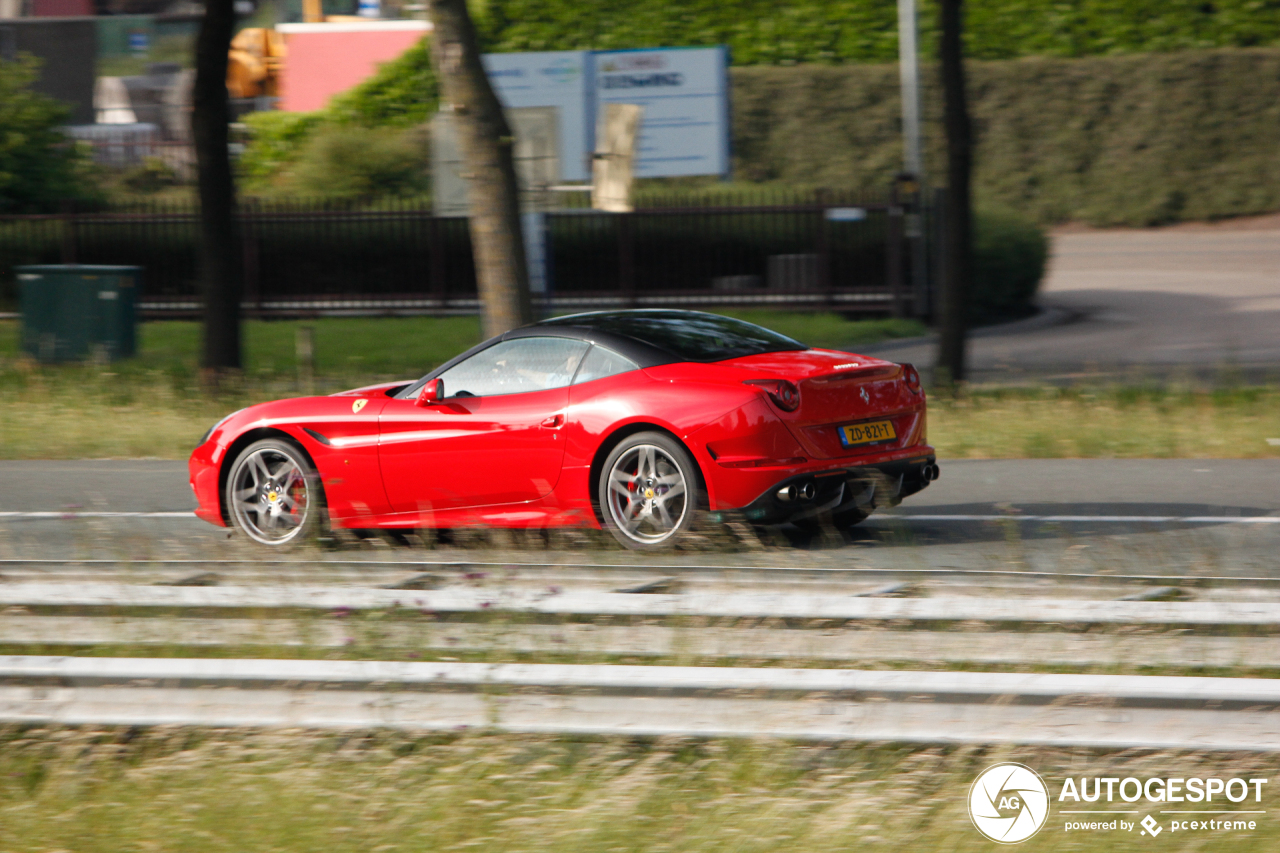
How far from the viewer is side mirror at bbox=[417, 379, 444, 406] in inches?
305

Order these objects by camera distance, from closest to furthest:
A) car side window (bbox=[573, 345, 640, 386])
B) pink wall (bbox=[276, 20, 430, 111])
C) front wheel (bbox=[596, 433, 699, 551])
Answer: front wheel (bbox=[596, 433, 699, 551])
car side window (bbox=[573, 345, 640, 386])
pink wall (bbox=[276, 20, 430, 111])

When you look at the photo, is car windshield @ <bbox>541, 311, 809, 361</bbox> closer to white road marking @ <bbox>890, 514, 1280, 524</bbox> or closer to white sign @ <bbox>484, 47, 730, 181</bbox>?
white road marking @ <bbox>890, 514, 1280, 524</bbox>

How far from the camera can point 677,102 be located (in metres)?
26.5

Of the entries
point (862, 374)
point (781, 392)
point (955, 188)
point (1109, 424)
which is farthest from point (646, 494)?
point (955, 188)

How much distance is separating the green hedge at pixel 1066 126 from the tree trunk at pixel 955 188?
63.8ft

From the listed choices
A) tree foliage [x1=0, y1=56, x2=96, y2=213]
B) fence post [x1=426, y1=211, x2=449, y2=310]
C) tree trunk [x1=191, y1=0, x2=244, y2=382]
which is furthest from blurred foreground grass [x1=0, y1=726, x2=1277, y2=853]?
tree foliage [x1=0, y1=56, x2=96, y2=213]

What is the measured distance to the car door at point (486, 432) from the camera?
7484 millimetres

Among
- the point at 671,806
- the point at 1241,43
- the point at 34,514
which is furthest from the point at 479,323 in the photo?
the point at 1241,43

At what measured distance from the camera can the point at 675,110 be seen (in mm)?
26500

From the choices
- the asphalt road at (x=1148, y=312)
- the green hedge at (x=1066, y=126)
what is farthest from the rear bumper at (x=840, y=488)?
the green hedge at (x=1066, y=126)

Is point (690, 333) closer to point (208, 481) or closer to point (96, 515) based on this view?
point (208, 481)

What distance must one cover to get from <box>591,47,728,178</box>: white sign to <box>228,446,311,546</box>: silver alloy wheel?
1876cm

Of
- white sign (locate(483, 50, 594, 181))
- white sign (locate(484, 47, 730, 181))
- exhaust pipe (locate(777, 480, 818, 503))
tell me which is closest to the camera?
exhaust pipe (locate(777, 480, 818, 503))

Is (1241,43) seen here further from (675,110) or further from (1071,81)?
(675,110)
